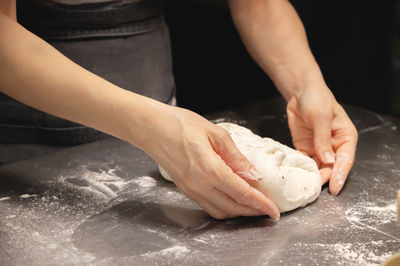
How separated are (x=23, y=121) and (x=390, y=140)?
48.7 inches

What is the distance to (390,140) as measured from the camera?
194 cm

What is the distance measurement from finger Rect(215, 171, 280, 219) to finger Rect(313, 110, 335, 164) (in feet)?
1.11

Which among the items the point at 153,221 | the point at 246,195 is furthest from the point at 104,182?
the point at 246,195

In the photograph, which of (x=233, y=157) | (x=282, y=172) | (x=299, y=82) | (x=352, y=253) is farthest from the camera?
(x=299, y=82)

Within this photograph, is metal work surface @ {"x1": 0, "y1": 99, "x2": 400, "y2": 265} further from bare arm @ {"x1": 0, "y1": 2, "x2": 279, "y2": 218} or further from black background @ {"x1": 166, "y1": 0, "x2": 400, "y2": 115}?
black background @ {"x1": 166, "y1": 0, "x2": 400, "y2": 115}

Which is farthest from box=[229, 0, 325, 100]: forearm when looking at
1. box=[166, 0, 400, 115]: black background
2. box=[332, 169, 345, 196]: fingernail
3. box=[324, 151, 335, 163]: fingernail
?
box=[166, 0, 400, 115]: black background

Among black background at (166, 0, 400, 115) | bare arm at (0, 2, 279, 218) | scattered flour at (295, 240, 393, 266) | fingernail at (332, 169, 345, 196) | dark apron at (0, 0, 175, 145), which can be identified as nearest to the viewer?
scattered flour at (295, 240, 393, 266)

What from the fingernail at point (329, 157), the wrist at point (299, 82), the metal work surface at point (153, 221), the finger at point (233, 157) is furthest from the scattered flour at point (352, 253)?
the wrist at point (299, 82)

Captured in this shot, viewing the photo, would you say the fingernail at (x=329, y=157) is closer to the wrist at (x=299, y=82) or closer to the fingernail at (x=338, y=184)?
the fingernail at (x=338, y=184)

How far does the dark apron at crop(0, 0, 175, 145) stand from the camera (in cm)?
184

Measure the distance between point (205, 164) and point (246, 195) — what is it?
0.13 m

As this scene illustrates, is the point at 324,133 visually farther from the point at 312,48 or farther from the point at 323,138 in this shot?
the point at 312,48

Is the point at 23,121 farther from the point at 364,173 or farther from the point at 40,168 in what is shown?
the point at 364,173

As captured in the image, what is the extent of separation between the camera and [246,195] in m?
1.39
